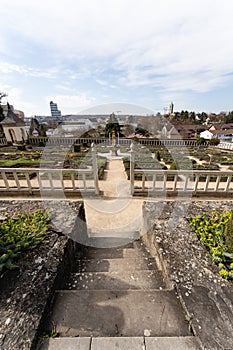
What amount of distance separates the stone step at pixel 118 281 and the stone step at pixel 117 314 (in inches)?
15.0

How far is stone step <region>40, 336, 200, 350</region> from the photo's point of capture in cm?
100

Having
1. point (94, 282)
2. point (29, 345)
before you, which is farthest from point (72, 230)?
point (29, 345)

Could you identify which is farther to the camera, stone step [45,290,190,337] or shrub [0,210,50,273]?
shrub [0,210,50,273]

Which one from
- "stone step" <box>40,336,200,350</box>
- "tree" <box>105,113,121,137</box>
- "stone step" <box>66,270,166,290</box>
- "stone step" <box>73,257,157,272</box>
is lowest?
"stone step" <box>73,257,157,272</box>

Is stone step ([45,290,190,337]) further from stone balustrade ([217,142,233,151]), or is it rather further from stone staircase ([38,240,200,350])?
stone balustrade ([217,142,233,151])

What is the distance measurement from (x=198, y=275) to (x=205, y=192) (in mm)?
3800

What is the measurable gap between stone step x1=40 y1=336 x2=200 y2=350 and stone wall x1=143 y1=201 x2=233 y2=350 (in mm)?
117

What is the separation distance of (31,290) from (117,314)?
774 millimetres

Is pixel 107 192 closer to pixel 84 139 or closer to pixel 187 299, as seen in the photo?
pixel 187 299

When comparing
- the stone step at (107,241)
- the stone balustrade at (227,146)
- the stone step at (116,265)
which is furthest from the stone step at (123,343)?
the stone balustrade at (227,146)

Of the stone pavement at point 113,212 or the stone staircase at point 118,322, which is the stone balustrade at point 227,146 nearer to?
the stone pavement at point 113,212

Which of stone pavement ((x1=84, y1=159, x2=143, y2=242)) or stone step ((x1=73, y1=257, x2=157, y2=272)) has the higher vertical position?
stone step ((x1=73, y1=257, x2=157, y2=272))

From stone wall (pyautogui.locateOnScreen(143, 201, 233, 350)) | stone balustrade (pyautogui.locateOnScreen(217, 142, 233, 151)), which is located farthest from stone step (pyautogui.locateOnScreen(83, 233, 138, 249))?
stone balustrade (pyautogui.locateOnScreen(217, 142, 233, 151))

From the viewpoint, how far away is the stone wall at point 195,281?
42.4 inches
